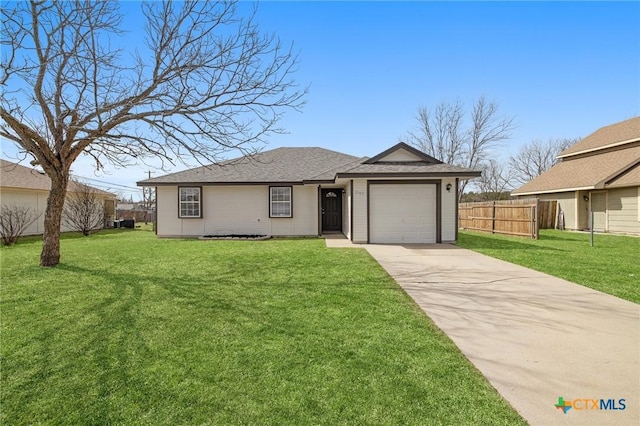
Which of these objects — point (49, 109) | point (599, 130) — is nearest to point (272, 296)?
point (49, 109)

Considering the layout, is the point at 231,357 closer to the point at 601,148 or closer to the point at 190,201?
the point at 190,201

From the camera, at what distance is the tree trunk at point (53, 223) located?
7949mm

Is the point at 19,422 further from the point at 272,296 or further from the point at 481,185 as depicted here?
the point at 481,185

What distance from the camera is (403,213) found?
40.7ft

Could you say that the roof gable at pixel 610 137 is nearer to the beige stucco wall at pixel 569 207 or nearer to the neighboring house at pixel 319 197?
the beige stucco wall at pixel 569 207

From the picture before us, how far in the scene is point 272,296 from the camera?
5.21 m

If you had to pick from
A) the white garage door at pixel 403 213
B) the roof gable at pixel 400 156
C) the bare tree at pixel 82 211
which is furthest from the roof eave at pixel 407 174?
the bare tree at pixel 82 211

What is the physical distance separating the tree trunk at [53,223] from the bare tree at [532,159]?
46.8 meters

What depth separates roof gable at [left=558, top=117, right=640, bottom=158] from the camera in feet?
63.7

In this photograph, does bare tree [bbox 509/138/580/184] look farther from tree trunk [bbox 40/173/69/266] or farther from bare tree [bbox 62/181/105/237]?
tree trunk [bbox 40/173/69/266]

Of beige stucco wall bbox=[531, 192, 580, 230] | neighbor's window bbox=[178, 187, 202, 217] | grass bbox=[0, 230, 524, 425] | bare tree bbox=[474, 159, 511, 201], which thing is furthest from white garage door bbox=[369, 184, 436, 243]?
bare tree bbox=[474, 159, 511, 201]

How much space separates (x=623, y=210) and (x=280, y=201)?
1679cm

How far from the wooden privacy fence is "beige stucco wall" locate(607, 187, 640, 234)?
3.18 m

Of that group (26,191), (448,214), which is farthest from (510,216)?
(26,191)
